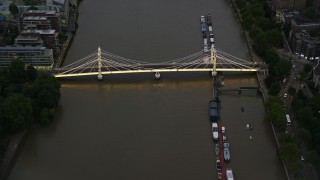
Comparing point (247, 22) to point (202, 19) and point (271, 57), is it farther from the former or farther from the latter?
point (271, 57)

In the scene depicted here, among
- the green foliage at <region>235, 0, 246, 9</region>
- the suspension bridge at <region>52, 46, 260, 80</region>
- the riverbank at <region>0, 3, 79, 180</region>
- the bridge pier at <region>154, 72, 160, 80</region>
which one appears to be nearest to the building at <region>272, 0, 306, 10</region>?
the green foliage at <region>235, 0, 246, 9</region>

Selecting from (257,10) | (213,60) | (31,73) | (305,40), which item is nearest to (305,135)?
(213,60)

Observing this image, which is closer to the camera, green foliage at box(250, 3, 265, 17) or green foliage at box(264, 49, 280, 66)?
green foliage at box(264, 49, 280, 66)

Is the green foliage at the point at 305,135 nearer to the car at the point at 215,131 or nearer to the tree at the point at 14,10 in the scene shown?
the car at the point at 215,131

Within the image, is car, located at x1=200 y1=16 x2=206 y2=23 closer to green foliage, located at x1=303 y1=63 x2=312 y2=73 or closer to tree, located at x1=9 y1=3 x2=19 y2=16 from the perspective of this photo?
green foliage, located at x1=303 y1=63 x2=312 y2=73

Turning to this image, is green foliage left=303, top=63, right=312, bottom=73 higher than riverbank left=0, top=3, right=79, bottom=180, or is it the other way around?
green foliage left=303, top=63, right=312, bottom=73

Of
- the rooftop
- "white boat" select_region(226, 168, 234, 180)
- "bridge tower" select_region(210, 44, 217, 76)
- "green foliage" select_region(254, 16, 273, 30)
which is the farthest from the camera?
"green foliage" select_region(254, 16, 273, 30)

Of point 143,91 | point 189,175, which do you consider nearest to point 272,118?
point 189,175

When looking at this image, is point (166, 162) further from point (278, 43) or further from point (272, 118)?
point (278, 43)
